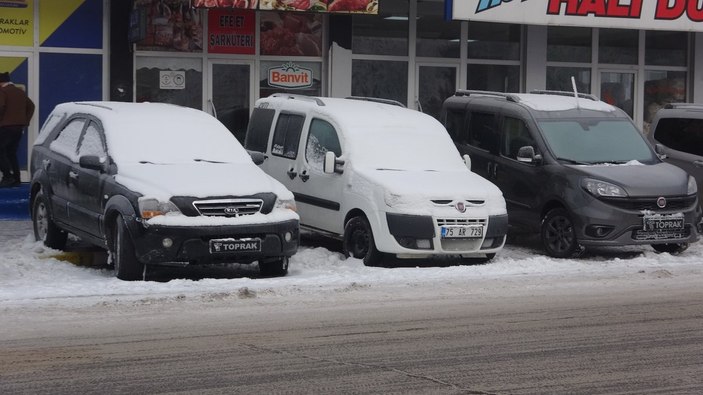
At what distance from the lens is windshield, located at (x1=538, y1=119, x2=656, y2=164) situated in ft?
49.8

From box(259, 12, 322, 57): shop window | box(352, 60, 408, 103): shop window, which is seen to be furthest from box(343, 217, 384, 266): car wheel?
box(352, 60, 408, 103): shop window

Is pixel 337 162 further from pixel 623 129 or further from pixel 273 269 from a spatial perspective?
pixel 623 129

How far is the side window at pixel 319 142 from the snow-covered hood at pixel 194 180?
1.85m

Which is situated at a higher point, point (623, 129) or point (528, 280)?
point (623, 129)

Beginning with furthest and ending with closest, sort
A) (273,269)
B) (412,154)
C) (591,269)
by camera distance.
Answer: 1. (412,154)
2. (591,269)
3. (273,269)

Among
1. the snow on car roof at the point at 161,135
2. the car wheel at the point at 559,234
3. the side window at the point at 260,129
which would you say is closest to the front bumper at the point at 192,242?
the snow on car roof at the point at 161,135

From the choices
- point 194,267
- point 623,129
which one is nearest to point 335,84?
point 623,129

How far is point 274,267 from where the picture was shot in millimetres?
12531

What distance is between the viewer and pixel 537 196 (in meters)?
15.1

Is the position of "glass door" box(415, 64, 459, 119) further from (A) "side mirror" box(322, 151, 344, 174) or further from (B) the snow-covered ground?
(A) "side mirror" box(322, 151, 344, 174)

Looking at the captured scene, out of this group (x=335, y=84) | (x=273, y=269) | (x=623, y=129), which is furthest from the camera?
(x=335, y=84)

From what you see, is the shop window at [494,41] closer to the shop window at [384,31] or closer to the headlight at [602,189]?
the shop window at [384,31]

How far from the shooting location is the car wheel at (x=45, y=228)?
13844mm

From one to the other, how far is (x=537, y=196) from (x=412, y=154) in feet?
5.80
